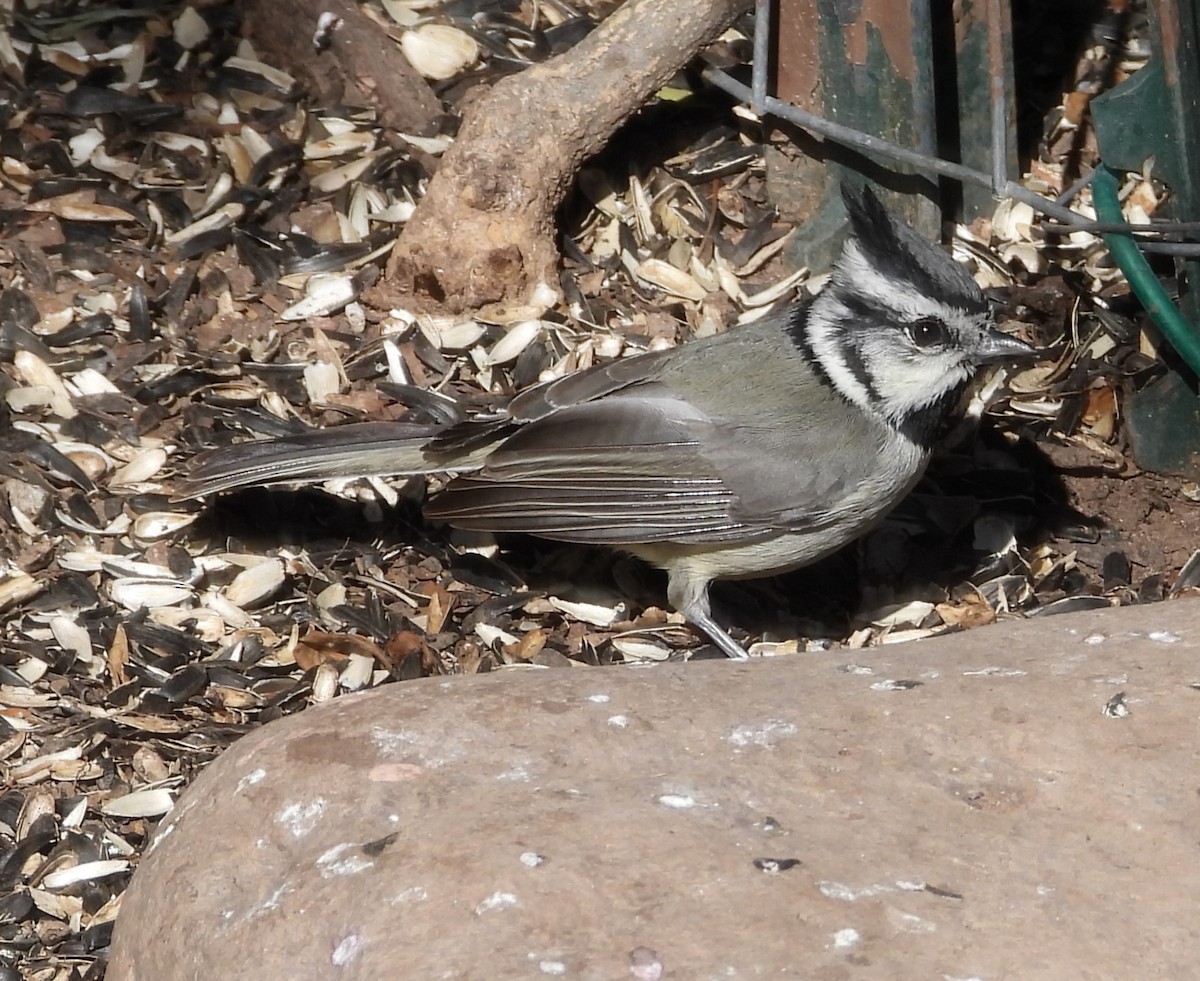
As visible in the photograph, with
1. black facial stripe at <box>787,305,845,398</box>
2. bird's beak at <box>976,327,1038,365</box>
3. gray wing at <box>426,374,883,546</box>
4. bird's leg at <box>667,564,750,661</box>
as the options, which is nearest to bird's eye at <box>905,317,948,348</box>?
bird's beak at <box>976,327,1038,365</box>

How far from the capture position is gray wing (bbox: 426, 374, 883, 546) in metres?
3.50

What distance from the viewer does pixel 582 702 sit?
2500 millimetres

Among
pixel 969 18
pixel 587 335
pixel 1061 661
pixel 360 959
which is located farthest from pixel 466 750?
pixel 969 18

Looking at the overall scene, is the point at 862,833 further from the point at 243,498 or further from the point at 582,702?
the point at 243,498

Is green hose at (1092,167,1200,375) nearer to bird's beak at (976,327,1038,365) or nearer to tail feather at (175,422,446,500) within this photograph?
bird's beak at (976,327,1038,365)

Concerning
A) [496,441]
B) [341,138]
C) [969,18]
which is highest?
[969,18]

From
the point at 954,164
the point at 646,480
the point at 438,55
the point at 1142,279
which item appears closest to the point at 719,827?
the point at 646,480

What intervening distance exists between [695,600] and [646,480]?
1.25 ft

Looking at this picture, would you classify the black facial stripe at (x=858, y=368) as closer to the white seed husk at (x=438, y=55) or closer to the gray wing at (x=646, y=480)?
the gray wing at (x=646, y=480)

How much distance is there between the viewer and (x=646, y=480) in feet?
11.7

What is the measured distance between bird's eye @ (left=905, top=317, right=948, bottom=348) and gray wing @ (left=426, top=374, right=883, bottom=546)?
0.35 m

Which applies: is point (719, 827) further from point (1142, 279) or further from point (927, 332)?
point (1142, 279)

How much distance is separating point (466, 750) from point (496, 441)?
4.69 ft

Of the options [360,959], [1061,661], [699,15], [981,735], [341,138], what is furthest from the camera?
[341,138]
